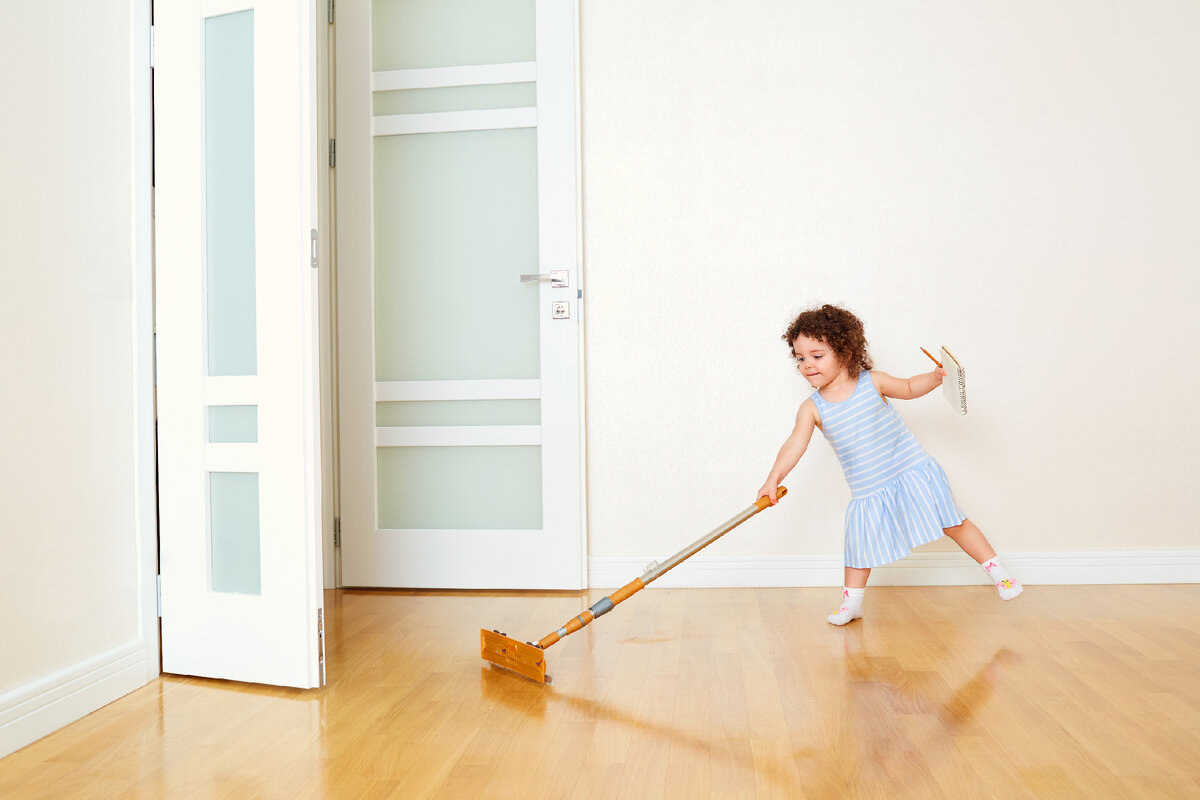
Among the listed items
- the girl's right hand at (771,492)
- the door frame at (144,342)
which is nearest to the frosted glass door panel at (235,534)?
the door frame at (144,342)

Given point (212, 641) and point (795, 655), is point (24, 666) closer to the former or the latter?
point (212, 641)

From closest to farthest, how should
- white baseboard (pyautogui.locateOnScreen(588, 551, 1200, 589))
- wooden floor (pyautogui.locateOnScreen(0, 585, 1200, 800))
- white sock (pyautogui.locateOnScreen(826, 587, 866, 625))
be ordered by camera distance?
1. wooden floor (pyautogui.locateOnScreen(0, 585, 1200, 800))
2. white sock (pyautogui.locateOnScreen(826, 587, 866, 625))
3. white baseboard (pyautogui.locateOnScreen(588, 551, 1200, 589))

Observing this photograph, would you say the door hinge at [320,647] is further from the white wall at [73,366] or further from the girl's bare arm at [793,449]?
the girl's bare arm at [793,449]

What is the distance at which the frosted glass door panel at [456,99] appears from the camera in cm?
309

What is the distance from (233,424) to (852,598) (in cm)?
163

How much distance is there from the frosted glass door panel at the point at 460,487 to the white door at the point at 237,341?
41.5 inches

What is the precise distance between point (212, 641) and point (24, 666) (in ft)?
1.33


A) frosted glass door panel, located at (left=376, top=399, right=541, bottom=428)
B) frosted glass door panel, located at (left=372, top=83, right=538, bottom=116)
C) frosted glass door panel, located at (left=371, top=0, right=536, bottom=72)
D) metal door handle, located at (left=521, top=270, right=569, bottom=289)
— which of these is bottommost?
frosted glass door panel, located at (left=376, top=399, right=541, bottom=428)

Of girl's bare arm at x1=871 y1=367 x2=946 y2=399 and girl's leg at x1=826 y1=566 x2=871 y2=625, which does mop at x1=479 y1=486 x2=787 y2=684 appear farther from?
girl's bare arm at x1=871 y1=367 x2=946 y2=399

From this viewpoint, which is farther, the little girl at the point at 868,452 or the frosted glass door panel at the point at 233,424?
the little girl at the point at 868,452

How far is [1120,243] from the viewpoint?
2.99 metres

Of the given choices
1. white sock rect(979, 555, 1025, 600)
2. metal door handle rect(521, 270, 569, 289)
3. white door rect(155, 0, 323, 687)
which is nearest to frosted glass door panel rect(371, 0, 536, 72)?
metal door handle rect(521, 270, 569, 289)

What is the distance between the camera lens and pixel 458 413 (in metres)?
3.13

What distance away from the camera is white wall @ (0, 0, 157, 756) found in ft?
5.82
